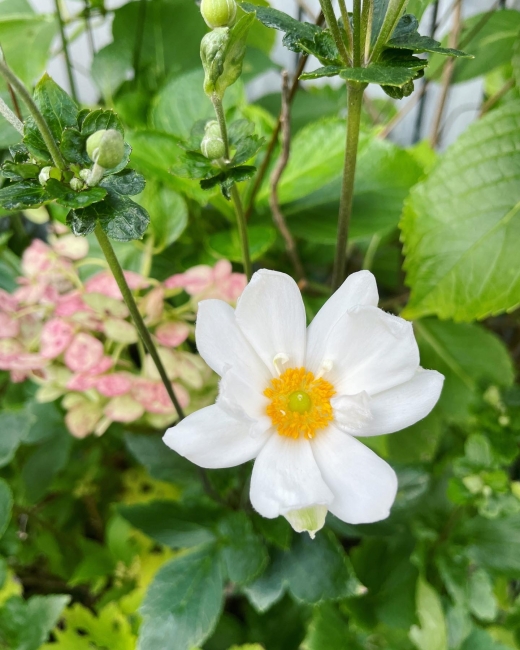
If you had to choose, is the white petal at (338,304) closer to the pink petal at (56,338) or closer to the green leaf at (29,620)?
the pink petal at (56,338)

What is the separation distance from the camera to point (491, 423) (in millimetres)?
438

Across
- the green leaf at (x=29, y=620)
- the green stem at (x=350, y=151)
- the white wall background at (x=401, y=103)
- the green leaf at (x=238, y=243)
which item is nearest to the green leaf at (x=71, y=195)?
the green stem at (x=350, y=151)

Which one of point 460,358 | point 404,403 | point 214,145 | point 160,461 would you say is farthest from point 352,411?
point 460,358

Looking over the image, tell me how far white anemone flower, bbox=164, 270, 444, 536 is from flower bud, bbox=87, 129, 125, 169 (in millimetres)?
75

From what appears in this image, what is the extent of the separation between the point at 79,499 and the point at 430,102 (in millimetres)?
801

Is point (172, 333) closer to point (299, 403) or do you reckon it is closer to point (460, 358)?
point (299, 403)

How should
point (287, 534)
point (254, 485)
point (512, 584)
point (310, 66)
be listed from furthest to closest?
point (310, 66) → point (512, 584) → point (287, 534) → point (254, 485)

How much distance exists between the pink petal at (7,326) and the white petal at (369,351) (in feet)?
0.81

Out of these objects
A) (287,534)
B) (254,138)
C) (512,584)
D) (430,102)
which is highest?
(254,138)

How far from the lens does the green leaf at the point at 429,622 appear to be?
17.5 inches

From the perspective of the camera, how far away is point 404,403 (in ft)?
0.83

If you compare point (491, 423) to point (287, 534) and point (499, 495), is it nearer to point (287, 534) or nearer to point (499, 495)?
point (499, 495)

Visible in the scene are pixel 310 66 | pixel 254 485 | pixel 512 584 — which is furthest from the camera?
pixel 310 66

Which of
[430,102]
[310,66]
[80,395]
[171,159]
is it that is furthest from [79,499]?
[430,102]
